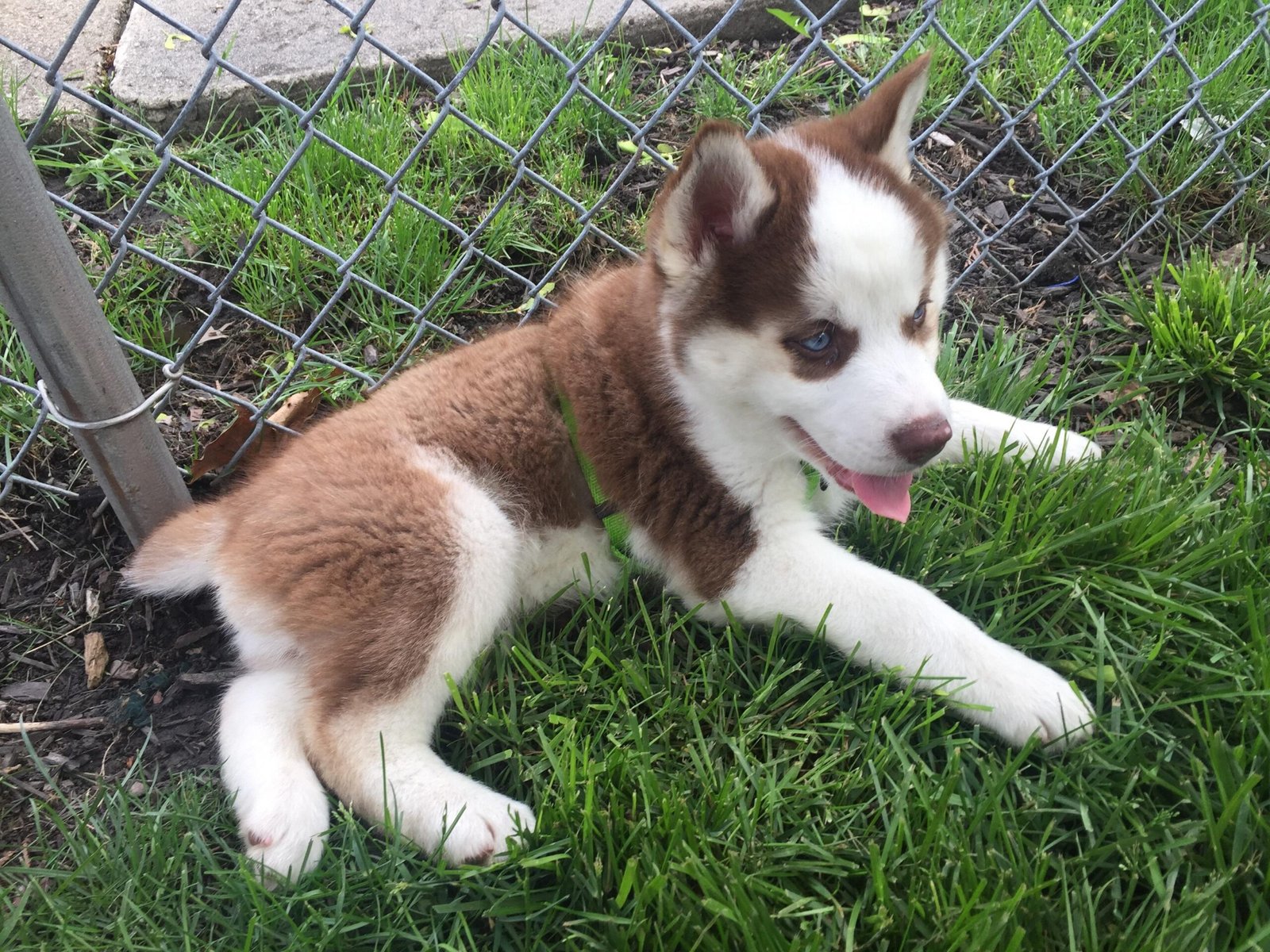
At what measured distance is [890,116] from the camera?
2375mm

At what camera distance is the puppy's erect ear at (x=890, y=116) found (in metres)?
2.36

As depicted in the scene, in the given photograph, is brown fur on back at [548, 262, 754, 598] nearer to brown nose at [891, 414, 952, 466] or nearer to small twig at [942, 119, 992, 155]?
brown nose at [891, 414, 952, 466]

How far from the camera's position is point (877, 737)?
2146mm

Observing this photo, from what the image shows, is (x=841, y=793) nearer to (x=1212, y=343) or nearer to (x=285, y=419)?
(x=1212, y=343)

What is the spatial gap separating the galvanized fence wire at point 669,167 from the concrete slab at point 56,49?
0.06 m

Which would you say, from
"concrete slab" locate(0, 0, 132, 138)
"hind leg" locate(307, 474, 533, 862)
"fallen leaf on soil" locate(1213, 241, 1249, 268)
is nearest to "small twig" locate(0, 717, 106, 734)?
"hind leg" locate(307, 474, 533, 862)

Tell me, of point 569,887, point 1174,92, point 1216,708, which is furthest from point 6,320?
point 1174,92

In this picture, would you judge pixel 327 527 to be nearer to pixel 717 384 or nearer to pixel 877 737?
pixel 717 384

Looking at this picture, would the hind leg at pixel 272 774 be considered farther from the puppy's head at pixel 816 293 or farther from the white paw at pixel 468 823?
the puppy's head at pixel 816 293

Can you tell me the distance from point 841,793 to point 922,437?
2.50ft

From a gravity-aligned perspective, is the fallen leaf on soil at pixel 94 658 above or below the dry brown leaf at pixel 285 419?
below

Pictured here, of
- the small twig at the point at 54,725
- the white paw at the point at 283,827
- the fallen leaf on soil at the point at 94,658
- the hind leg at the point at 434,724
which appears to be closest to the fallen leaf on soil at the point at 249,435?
the fallen leaf on soil at the point at 94,658

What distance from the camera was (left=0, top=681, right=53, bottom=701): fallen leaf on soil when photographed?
2.50m

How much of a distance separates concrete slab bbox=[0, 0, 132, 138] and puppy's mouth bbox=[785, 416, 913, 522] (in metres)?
3.05
